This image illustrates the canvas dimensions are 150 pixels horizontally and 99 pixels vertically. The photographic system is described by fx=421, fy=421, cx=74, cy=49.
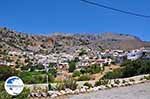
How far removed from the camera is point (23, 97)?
20.6 m

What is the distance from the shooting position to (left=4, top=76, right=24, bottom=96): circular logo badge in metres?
13.1

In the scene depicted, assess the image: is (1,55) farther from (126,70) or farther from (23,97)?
(23,97)

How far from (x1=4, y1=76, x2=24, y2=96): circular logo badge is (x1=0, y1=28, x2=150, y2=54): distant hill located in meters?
96.6

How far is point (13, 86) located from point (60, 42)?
137 metres

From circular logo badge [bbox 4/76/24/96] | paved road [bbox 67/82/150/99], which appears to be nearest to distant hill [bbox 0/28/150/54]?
paved road [bbox 67/82/150/99]

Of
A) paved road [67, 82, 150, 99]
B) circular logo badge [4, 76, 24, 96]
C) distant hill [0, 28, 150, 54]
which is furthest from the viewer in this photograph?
distant hill [0, 28, 150, 54]

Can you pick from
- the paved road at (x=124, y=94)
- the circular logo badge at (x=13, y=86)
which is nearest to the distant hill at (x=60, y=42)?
the paved road at (x=124, y=94)

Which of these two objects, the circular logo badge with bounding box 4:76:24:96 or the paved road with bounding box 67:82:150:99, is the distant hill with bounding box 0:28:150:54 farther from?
the circular logo badge with bounding box 4:76:24:96

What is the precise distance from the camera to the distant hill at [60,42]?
118000 mm

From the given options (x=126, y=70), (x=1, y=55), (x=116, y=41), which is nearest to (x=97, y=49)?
(x=116, y=41)

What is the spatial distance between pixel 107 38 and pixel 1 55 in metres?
78.3

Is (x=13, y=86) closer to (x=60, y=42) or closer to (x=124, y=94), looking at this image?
(x=124, y=94)

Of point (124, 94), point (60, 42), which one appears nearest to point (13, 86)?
point (124, 94)

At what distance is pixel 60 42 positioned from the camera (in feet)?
494
